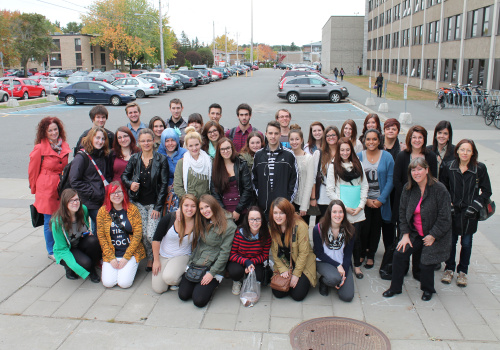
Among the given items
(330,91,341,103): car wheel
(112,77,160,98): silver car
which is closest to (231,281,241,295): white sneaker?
(330,91,341,103): car wheel

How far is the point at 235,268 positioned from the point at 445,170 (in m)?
2.78

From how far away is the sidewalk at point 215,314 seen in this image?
13.5 feet

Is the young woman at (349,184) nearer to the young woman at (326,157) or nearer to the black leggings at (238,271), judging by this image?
the young woman at (326,157)

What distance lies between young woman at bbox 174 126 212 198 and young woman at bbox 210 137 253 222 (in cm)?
12

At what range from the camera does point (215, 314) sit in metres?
4.61

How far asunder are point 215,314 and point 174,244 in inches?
41.7

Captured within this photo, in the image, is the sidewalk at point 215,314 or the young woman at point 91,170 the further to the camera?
the young woman at point 91,170

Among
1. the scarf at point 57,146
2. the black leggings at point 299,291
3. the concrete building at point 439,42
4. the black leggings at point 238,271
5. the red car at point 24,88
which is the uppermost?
the concrete building at point 439,42

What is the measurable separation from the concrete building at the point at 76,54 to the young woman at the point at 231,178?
68.6 m

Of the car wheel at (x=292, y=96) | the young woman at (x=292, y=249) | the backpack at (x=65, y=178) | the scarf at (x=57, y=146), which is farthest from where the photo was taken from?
the car wheel at (x=292, y=96)

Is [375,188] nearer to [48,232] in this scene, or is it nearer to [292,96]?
[48,232]

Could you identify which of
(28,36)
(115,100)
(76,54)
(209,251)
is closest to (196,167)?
(209,251)

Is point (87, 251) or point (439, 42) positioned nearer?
point (87, 251)

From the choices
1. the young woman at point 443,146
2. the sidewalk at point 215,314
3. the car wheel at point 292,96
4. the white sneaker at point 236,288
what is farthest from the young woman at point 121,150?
the car wheel at point 292,96
